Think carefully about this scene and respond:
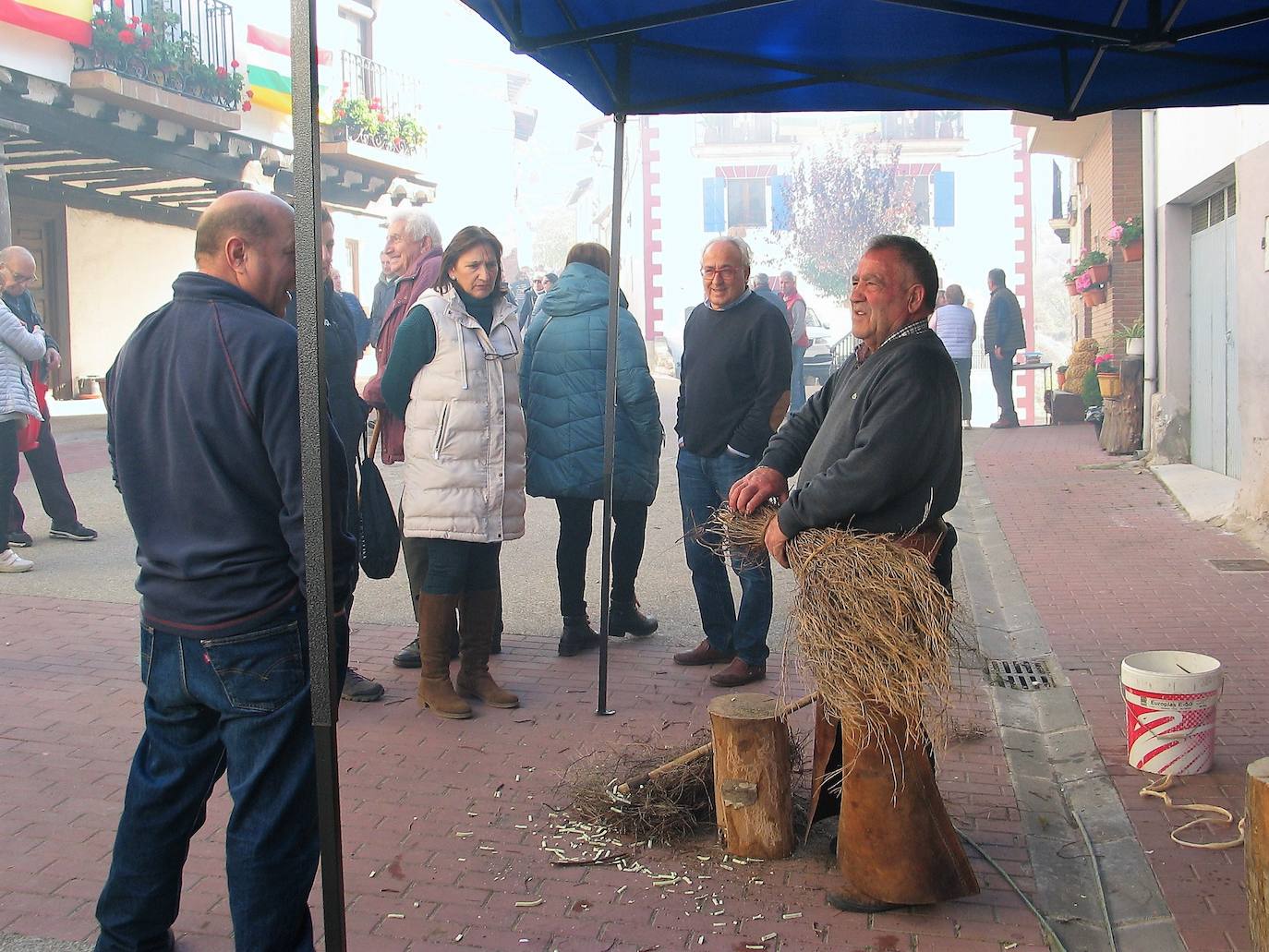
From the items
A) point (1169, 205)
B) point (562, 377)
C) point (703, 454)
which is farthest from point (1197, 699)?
point (1169, 205)

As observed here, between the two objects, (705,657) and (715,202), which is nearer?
(705,657)

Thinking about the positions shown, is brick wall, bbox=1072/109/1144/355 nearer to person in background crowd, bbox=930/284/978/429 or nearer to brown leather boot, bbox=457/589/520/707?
person in background crowd, bbox=930/284/978/429

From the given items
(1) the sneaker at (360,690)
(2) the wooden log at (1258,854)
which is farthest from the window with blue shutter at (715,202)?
(2) the wooden log at (1258,854)

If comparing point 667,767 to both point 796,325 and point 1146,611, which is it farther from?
point 796,325

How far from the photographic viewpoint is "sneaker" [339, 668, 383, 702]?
5.62 meters

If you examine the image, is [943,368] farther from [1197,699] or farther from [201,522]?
[201,522]

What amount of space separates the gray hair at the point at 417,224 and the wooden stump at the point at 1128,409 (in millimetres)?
9284

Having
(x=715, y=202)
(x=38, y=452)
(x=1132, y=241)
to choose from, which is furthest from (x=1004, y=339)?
(x=715, y=202)

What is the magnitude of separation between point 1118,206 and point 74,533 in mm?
13485

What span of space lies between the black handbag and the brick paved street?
2.75 feet

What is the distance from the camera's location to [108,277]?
71.2ft

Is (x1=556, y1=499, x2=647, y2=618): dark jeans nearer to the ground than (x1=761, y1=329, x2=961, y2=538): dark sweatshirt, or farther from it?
nearer to the ground

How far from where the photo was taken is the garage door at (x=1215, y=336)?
10.7 metres

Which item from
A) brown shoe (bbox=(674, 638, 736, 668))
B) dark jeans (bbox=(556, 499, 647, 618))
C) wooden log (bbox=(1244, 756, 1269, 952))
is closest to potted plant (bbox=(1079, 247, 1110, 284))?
dark jeans (bbox=(556, 499, 647, 618))
